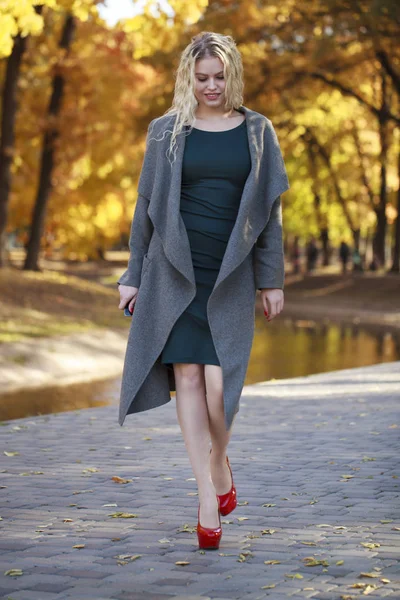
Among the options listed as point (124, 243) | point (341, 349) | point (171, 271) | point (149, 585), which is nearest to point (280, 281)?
point (171, 271)

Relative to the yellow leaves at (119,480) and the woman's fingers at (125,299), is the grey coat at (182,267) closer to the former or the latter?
the woman's fingers at (125,299)

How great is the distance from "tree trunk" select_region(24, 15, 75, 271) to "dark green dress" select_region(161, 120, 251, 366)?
953 inches

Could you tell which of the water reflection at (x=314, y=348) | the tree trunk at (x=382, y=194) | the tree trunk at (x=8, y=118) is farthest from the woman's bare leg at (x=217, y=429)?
the tree trunk at (x=382, y=194)

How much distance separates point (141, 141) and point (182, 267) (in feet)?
105

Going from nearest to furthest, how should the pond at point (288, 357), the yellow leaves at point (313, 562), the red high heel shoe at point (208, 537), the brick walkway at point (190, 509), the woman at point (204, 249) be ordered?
the brick walkway at point (190, 509) < the yellow leaves at point (313, 562) < the red high heel shoe at point (208, 537) < the woman at point (204, 249) < the pond at point (288, 357)

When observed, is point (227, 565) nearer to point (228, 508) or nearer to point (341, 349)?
point (228, 508)

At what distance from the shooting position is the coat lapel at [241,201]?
521 centimetres

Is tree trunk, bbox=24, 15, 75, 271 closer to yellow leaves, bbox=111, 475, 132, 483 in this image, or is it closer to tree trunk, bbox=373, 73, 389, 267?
tree trunk, bbox=373, 73, 389, 267

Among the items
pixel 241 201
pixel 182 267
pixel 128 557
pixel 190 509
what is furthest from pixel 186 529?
pixel 241 201

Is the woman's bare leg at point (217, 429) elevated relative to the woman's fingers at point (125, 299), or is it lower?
lower

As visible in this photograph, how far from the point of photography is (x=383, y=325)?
2823 centimetres

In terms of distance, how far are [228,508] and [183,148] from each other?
1.64 meters

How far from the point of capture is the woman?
524cm

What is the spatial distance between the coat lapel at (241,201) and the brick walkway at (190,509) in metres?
1.19
